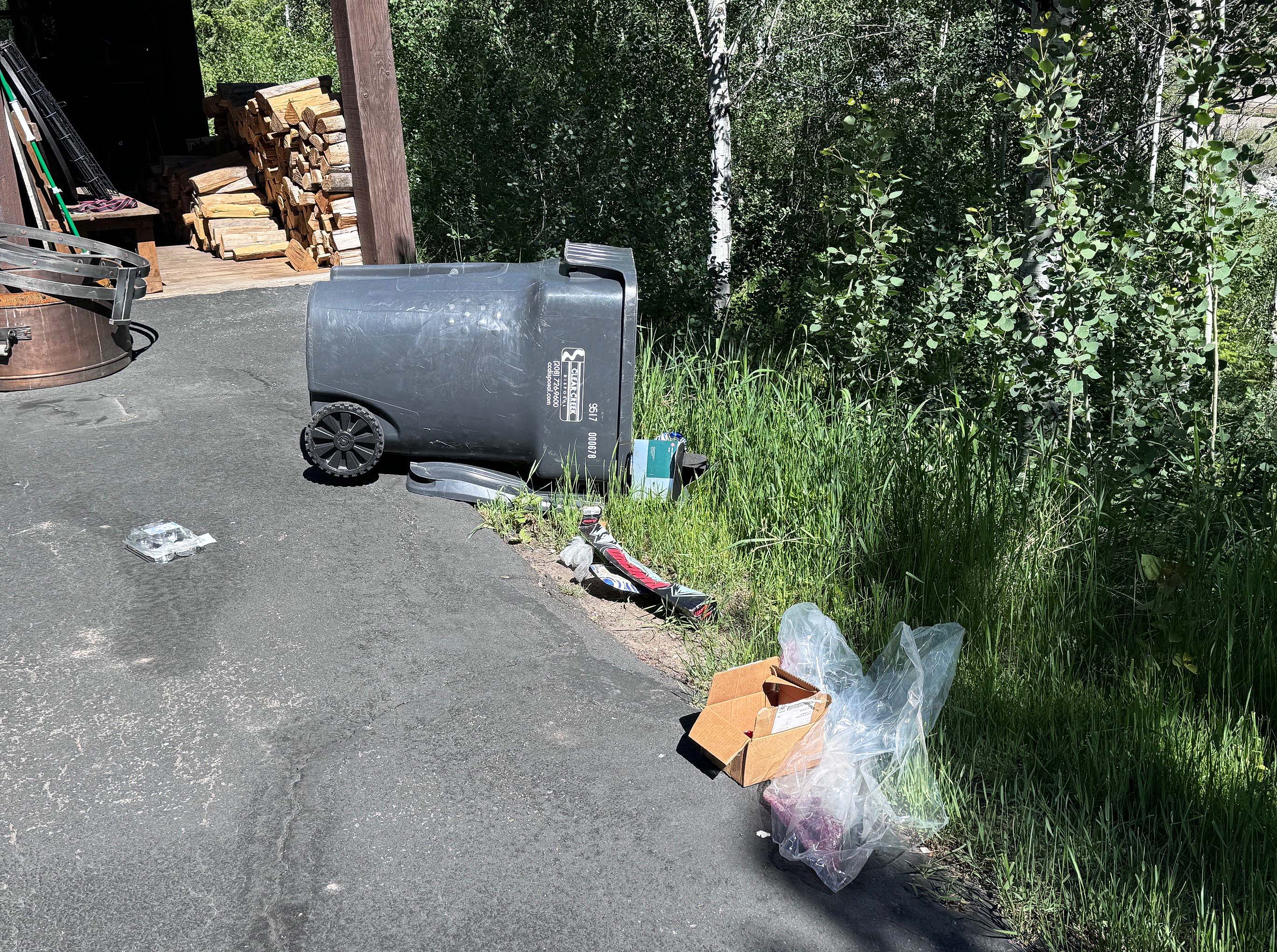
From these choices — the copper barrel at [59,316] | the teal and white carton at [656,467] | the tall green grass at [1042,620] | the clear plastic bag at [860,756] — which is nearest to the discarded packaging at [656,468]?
the teal and white carton at [656,467]

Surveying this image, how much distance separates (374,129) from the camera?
7.38 meters

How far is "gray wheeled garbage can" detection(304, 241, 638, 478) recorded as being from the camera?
4.66 meters

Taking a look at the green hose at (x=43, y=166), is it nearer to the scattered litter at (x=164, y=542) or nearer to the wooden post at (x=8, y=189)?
the wooden post at (x=8, y=189)

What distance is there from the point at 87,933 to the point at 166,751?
0.74 m

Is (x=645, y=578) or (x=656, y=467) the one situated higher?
(x=656, y=467)

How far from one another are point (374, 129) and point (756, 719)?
5.78 m

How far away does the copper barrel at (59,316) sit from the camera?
630 centimetres

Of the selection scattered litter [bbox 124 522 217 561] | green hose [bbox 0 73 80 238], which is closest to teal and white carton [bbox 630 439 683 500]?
scattered litter [bbox 124 522 217 561]

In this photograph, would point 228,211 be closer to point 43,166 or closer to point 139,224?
point 139,224

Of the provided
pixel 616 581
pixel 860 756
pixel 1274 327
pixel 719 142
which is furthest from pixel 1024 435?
pixel 719 142

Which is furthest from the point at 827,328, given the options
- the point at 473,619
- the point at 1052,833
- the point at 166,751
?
the point at 166,751

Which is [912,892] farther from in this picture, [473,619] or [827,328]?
[827,328]


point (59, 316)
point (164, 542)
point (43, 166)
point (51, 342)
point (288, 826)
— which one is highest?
point (43, 166)

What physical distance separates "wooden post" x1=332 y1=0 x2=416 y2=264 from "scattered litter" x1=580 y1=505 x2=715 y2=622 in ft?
12.2
